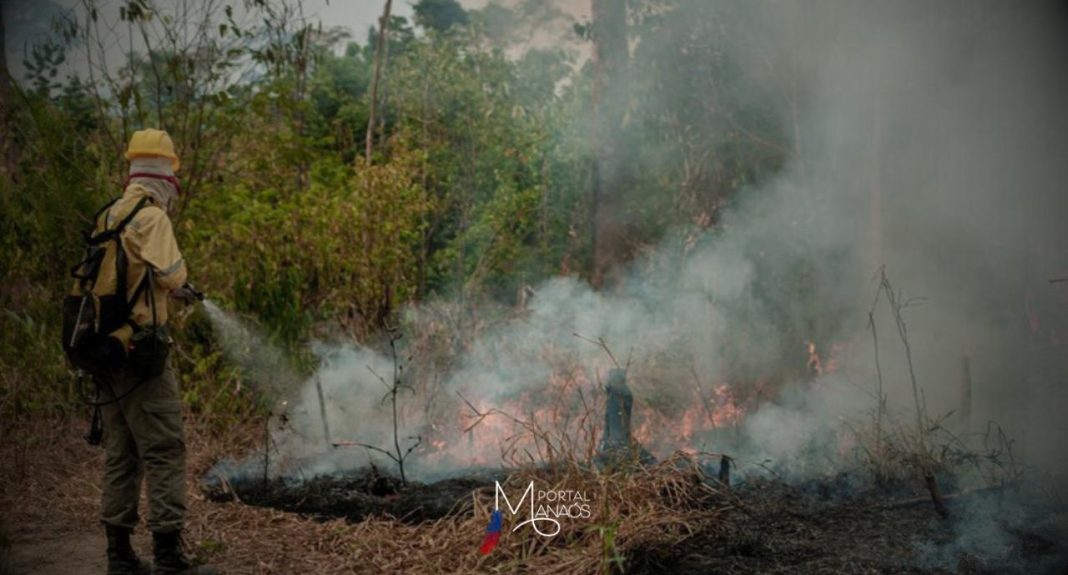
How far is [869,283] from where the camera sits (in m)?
8.41

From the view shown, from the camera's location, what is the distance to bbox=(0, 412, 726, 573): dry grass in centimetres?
432

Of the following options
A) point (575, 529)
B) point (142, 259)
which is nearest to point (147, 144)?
point (142, 259)

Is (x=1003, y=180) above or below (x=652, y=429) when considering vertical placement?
above

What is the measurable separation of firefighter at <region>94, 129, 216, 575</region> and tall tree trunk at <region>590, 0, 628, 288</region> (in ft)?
21.3

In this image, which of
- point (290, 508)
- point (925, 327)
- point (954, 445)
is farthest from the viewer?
point (925, 327)

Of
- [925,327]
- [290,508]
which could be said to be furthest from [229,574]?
[925,327]

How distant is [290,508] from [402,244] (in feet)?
11.5

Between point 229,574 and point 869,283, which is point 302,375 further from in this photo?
point 869,283

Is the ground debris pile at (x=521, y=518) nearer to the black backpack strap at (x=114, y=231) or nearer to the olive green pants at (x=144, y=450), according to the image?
the olive green pants at (x=144, y=450)

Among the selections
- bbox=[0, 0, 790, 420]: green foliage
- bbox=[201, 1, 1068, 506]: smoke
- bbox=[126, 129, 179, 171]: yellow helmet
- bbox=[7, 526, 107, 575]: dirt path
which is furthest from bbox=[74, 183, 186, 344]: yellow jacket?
bbox=[0, 0, 790, 420]: green foliage

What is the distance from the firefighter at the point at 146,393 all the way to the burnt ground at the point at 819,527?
1253 millimetres

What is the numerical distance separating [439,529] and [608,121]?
6.52 meters

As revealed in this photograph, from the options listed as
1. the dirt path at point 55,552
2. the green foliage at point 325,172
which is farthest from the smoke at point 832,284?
the dirt path at point 55,552

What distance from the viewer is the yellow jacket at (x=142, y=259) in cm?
402
